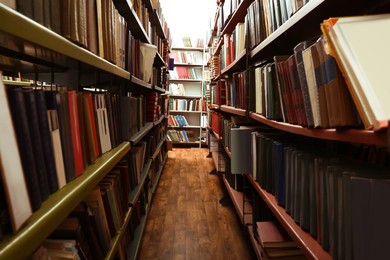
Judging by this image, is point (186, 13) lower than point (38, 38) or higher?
higher

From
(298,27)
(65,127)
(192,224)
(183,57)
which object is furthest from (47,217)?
(183,57)

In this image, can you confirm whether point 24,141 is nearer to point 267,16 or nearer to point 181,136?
point 267,16

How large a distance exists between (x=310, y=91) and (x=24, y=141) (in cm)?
72

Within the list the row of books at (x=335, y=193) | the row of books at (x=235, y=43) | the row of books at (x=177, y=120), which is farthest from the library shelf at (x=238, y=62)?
the row of books at (x=177, y=120)

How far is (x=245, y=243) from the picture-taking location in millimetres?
1835

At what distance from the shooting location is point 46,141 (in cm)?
61

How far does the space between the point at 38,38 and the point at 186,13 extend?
5.44 m

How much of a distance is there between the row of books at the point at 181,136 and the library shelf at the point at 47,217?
448 cm

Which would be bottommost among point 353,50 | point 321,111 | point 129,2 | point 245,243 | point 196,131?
point 245,243

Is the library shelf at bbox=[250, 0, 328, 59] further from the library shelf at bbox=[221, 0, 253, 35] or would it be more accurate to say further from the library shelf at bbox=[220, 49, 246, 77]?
the library shelf at bbox=[221, 0, 253, 35]

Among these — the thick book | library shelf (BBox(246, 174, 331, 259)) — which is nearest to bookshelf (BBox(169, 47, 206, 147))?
library shelf (BBox(246, 174, 331, 259))

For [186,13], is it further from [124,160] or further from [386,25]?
[386,25]

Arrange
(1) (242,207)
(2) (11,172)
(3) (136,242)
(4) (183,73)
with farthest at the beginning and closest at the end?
(4) (183,73), (1) (242,207), (3) (136,242), (2) (11,172)

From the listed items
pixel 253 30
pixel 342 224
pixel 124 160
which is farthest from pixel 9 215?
pixel 253 30
